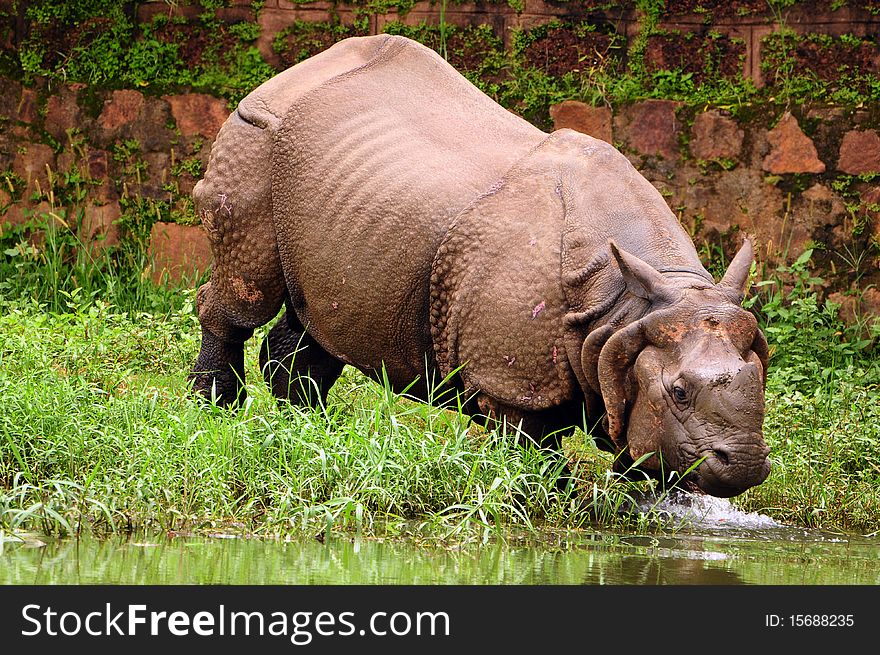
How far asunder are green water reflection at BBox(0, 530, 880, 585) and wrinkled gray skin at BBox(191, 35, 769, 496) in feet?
1.11

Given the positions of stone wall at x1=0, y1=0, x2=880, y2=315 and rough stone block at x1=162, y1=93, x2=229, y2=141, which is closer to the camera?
stone wall at x1=0, y1=0, x2=880, y2=315

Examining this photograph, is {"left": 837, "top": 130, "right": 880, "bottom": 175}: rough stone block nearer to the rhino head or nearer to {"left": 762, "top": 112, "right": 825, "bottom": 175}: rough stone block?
{"left": 762, "top": 112, "right": 825, "bottom": 175}: rough stone block


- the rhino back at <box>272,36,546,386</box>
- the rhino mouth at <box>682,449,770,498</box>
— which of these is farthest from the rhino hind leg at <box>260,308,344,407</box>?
the rhino mouth at <box>682,449,770,498</box>

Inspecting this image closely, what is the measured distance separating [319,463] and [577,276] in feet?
3.64

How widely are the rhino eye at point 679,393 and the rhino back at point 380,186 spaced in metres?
1.21

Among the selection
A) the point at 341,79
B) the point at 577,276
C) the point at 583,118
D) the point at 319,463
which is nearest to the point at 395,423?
the point at 319,463

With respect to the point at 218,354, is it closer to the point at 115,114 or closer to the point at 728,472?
the point at 728,472

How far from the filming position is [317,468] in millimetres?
4695

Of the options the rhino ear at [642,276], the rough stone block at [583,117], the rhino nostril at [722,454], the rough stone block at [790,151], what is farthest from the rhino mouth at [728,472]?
the rough stone block at [583,117]

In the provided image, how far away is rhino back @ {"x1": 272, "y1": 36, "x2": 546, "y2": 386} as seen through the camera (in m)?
5.41

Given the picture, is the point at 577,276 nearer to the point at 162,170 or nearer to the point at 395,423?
the point at 395,423

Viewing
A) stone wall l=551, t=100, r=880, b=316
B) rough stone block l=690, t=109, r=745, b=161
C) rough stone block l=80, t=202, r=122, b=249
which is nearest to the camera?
stone wall l=551, t=100, r=880, b=316

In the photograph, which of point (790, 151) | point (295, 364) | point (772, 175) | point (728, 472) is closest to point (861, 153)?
point (790, 151)

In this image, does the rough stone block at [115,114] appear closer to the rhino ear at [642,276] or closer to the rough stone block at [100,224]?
the rough stone block at [100,224]
